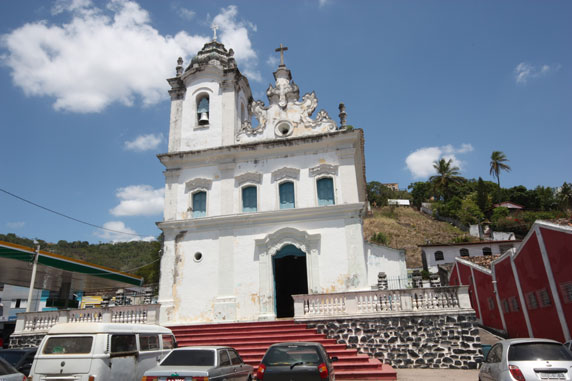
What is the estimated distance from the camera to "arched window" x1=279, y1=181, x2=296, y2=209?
1852 centimetres

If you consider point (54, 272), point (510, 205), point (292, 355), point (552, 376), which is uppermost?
point (510, 205)

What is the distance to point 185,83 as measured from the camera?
72.2 feet

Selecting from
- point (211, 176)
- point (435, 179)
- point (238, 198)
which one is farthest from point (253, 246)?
point (435, 179)

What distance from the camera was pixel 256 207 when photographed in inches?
740

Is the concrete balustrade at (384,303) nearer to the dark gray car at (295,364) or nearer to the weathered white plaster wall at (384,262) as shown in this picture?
the weathered white plaster wall at (384,262)

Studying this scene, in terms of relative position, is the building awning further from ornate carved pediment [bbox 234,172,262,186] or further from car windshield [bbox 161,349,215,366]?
car windshield [bbox 161,349,215,366]

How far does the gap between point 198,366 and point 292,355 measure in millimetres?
1842

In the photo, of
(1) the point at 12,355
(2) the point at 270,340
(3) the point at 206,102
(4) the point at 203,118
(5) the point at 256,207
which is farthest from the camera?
(3) the point at 206,102

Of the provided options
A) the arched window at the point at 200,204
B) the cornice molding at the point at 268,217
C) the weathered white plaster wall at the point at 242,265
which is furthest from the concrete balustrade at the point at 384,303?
the arched window at the point at 200,204

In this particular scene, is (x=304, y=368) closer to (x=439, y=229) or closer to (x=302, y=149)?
(x=302, y=149)

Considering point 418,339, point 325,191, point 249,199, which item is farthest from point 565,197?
point 418,339

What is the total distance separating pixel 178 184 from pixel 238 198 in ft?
11.1

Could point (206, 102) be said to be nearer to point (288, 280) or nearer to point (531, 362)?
point (288, 280)

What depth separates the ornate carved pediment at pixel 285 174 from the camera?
18.8m
